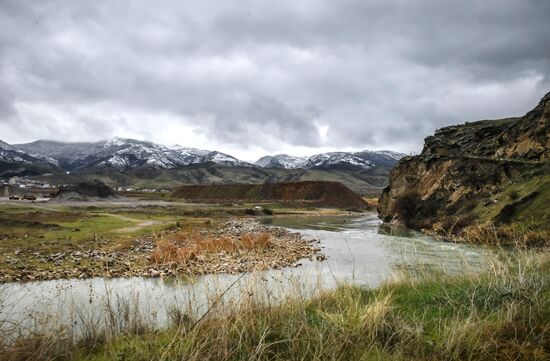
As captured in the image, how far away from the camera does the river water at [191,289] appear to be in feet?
25.0

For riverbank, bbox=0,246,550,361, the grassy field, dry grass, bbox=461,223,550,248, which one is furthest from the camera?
the grassy field

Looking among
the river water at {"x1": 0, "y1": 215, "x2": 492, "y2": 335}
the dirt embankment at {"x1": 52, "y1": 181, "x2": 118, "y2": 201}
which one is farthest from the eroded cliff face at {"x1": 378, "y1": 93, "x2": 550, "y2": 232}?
the dirt embankment at {"x1": 52, "y1": 181, "x2": 118, "y2": 201}

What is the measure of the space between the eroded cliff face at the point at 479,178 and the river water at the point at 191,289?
10058mm

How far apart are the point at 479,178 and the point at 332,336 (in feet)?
129

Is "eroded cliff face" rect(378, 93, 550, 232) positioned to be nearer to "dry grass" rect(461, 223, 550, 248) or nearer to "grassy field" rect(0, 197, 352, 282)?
"dry grass" rect(461, 223, 550, 248)

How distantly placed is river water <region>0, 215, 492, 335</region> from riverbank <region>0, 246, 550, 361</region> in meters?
0.37

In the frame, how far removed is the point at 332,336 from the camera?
233 inches

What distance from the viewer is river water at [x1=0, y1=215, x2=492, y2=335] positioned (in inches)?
300

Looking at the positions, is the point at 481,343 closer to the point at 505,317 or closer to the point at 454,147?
the point at 505,317

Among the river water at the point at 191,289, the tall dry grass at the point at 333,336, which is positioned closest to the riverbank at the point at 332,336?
the tall dry grass at the point at 333,336

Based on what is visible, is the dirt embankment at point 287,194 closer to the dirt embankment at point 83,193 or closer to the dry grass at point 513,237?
the dirt embankment at point 83,193

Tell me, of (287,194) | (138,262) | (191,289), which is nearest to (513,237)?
(191,289)

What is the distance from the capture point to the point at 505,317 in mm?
6457

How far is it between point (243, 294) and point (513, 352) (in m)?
4.08
